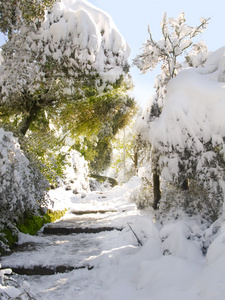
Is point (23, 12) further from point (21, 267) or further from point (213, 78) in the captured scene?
point (21, 267)

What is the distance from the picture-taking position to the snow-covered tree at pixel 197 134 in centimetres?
474

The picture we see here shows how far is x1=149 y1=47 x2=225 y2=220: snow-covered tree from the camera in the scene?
4.74 meters

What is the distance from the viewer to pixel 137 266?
357 cm

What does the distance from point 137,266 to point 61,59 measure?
19.0 ft

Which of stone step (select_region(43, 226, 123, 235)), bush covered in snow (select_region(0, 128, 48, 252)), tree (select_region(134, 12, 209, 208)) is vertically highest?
tree (select_region(134, 12, 209, 208))

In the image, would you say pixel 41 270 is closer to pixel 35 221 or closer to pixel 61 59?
pixel 35 221

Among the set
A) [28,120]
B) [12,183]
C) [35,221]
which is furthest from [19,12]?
[35,221]

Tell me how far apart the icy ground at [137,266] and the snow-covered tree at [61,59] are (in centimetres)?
A: 439

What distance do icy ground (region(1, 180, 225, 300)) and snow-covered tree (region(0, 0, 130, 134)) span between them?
439cm

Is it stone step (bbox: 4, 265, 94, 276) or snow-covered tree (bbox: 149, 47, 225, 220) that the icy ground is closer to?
stone step (bbox: 4, 265, 94, 276)

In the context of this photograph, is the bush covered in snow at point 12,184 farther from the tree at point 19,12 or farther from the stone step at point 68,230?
the tree at point 19,12

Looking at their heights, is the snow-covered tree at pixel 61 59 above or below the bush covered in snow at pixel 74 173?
above

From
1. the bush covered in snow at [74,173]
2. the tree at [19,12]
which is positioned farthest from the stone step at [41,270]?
the bush covered in snow at [74,173]

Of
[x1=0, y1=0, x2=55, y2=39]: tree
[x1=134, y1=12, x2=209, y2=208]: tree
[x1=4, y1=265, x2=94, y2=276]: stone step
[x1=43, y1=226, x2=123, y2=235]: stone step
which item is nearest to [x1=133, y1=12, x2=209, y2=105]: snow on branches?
[x1=134, y1=12, x2=209, y2=208]: tree
